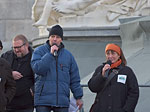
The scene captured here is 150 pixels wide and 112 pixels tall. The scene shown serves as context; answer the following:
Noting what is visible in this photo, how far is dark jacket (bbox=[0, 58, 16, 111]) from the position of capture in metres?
6.72

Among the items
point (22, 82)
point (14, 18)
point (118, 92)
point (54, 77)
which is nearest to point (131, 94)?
point (118, 92)

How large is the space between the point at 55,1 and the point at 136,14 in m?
1.66

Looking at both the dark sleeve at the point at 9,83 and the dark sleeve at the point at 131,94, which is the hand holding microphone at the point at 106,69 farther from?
the dark sleeve at the point at 9,83

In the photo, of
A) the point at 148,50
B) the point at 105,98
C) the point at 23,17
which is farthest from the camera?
the point at 23,17

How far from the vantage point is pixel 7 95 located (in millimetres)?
6754

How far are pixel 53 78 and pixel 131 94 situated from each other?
84cm

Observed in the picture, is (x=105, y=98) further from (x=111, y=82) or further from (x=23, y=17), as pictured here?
(x=23, y=17)

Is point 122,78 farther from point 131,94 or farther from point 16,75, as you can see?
point 16,75

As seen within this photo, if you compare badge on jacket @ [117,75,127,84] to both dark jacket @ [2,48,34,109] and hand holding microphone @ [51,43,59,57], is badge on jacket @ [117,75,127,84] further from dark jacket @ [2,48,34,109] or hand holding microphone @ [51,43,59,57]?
dark jacket @ [2,48,34,109]

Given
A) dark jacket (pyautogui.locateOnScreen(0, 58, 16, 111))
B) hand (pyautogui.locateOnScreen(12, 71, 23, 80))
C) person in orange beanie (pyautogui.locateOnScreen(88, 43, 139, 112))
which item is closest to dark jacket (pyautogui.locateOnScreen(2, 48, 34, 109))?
hand (pyautogui.locateOnScreen(12, 71, 23, 80))

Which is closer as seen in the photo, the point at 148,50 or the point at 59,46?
the point at 59,46

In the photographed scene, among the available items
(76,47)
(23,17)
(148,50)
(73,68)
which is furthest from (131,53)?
(23,17)

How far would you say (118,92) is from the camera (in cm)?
659

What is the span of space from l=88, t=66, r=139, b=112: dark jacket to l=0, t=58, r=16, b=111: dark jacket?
0.86 metres
